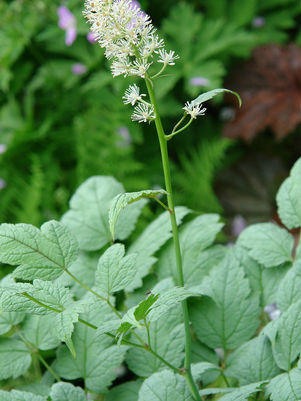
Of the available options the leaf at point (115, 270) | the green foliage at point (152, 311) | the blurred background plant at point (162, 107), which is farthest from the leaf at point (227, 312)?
the blurred background plant at point (162, 107)

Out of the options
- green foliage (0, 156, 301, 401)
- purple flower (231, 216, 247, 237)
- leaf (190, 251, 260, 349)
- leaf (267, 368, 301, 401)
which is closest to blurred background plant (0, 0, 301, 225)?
purple flower (231, 216, 247, 237)

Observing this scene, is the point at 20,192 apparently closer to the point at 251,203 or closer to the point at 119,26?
the point at 251,203

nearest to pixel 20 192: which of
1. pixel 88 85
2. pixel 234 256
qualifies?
pixel 88 85

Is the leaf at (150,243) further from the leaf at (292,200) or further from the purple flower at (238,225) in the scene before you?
the purple flower at (238,225)

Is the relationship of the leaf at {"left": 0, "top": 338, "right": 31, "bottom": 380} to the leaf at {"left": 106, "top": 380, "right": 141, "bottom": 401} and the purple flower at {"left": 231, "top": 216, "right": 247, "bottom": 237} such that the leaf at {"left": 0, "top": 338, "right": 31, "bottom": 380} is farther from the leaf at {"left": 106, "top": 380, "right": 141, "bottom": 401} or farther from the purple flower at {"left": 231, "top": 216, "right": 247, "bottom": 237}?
the purple flower at {"left": 231, "top": 216, "right": 247, "bottom": 237}

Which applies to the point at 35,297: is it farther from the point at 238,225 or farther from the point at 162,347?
the point at 238,225

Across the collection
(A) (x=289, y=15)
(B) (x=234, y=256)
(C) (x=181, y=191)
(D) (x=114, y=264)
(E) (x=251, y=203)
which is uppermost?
(A) (x=289, y=15)
